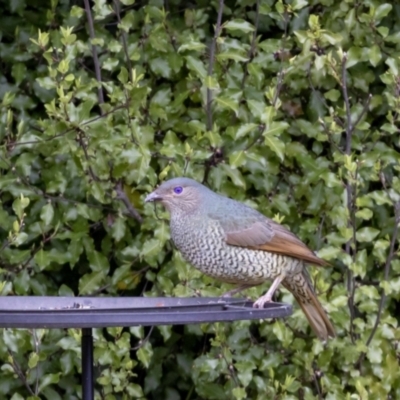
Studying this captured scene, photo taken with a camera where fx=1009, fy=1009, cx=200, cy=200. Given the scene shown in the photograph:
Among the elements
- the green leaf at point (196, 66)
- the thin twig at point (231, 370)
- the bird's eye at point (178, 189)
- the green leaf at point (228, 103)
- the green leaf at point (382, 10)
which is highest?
the green leaf at point (382, 10)

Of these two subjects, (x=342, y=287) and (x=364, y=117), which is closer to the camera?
(x=342, y=287)

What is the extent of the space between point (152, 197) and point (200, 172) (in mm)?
489

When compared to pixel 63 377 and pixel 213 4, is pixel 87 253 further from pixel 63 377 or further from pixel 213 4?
pixel 213 4

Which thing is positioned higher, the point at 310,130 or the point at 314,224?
the point at 310,130

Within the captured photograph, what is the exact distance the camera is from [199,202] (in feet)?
14.3

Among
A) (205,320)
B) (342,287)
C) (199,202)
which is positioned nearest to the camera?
(205,320)

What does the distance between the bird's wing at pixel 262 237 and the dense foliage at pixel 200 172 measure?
34cm

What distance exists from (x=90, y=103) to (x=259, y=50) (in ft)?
3.23

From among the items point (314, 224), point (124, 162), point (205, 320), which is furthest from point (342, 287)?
point (205, 320)

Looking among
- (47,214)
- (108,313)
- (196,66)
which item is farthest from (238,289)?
(108,313)

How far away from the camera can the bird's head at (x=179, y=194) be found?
4.34 metres

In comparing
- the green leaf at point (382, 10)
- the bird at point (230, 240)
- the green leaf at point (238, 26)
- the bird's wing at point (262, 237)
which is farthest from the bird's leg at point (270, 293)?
the green leaf at point (382, 10)

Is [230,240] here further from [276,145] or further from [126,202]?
[126,202]

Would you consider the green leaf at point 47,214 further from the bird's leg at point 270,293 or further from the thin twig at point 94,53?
the bird's leg at point 270,293
